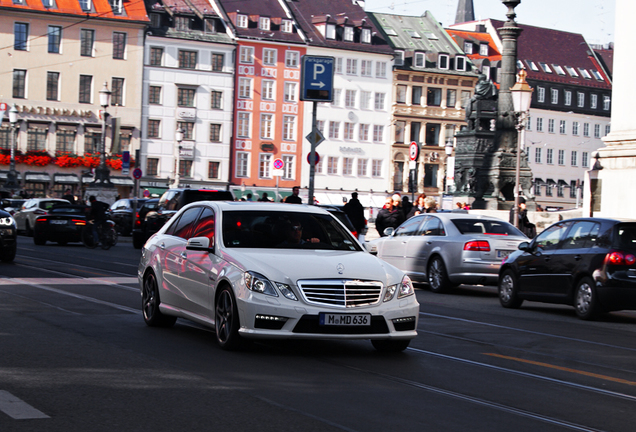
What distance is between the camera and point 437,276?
19719 mm

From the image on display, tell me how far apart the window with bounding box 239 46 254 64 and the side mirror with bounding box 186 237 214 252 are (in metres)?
74.1

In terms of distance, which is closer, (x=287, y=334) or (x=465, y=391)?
(x=465, y=391)

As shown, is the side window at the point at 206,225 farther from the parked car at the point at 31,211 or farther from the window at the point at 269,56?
the window at the point at 269,56

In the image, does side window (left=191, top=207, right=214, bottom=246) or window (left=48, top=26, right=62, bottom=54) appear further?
window (left=48, top=26, right=62, bottom=54)

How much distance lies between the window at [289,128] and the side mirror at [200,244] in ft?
251

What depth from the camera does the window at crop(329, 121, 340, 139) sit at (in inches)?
3492

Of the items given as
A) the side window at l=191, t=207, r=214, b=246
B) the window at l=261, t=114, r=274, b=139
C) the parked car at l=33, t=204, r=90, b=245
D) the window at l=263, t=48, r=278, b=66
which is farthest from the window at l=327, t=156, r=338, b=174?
the side window at l=191, t=207, r=214, b=246

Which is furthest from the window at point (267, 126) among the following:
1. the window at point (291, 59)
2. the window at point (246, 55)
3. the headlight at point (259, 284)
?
the headlight at point (259, 284)

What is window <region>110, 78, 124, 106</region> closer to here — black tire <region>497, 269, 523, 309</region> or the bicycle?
the bicycle

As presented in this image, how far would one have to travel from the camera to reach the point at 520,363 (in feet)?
31.8

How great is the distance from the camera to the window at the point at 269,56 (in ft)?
277

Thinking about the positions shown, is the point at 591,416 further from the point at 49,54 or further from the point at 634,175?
the point at 49,54

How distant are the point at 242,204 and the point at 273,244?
768 millimetres

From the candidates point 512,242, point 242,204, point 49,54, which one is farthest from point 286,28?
point 242,204
